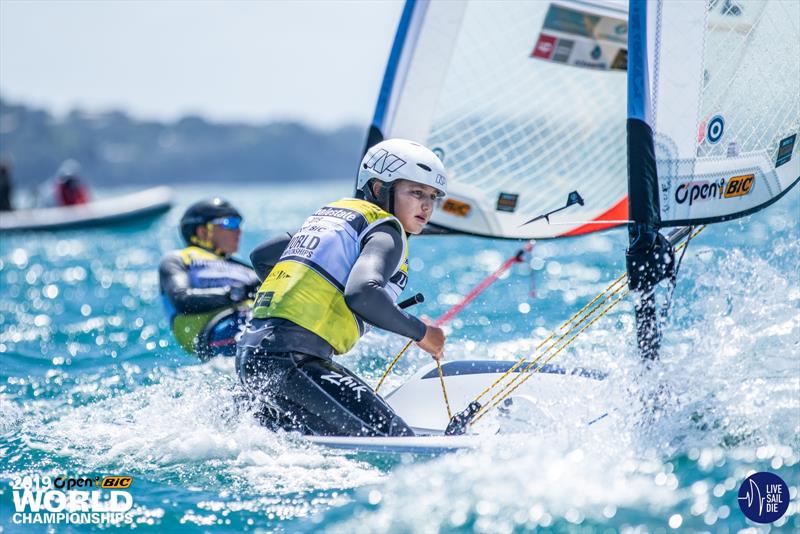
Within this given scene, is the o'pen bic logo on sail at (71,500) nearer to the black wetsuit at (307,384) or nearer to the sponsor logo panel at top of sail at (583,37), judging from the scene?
the black wetsuit at (307,384)

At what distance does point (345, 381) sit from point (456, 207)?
94.8 inches

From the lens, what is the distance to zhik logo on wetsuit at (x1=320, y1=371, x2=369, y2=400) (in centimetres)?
393

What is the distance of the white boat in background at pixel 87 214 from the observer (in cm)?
1892

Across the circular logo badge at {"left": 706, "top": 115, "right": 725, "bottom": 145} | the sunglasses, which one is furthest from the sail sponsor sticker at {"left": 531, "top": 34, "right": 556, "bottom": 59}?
the sunglasses

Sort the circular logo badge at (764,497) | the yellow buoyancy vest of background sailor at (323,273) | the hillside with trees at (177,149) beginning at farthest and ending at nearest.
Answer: the hillside with trees at (177,149) < the yellow buoyancy vest of background sailor at (323,273) < the circular logo badge at (764,497)

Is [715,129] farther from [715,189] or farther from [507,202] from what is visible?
[507,202]

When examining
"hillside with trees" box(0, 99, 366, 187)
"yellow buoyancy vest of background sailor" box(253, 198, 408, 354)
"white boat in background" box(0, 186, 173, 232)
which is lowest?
"hillside with trees" box(0, 99, 366, 187)

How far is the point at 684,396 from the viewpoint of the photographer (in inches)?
161

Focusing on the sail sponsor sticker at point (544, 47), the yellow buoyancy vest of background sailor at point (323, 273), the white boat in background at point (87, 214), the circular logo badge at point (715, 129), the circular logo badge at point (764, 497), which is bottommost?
the white boat in background at point (87, 214)

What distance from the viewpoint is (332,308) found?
153 inches

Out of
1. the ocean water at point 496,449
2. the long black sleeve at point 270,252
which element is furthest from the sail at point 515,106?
the long black sleeve at point 270,252

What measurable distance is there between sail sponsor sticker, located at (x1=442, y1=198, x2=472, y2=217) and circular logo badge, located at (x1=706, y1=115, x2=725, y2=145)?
2107 millimetres

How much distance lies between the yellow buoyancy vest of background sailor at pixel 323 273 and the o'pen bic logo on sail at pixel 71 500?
95cm

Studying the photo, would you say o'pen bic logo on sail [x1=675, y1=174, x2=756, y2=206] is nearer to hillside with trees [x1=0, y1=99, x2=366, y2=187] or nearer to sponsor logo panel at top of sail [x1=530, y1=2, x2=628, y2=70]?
sponsor logo panel at top of sail [x1=530, y1=2, x2=628, y2=70]
